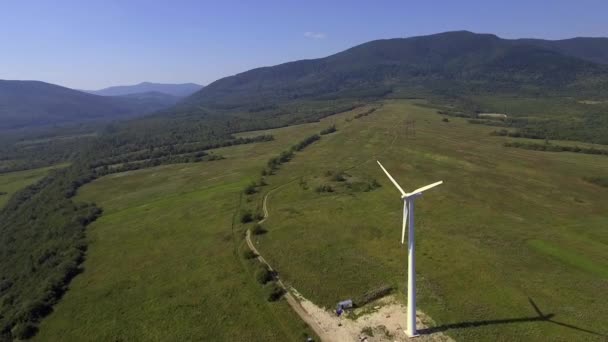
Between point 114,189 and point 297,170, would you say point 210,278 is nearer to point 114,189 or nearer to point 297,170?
point 297,170

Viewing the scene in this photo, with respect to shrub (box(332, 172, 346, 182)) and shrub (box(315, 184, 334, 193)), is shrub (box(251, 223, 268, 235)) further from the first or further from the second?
shrub (box(332, 172, 346, 182))

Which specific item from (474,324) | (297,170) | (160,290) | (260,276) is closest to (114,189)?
(297,170)

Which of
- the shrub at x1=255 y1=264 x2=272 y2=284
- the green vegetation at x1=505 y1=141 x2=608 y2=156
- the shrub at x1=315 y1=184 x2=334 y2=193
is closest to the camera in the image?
the shrub at x1=255 y1=264 x2=272 y2=284

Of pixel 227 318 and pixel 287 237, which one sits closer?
pixel 227 318

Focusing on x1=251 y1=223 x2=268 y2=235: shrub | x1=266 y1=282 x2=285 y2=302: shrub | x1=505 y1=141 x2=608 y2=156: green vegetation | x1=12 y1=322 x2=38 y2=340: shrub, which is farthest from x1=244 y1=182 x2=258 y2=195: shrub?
x1=505 y1=141 x2=608 y2=156: green vegetation

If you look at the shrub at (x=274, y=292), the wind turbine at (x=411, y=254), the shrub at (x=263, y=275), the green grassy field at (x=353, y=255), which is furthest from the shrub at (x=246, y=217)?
the wind turbine at (x=411, y=254)

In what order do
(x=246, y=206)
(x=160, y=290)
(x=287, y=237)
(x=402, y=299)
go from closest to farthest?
1. (x=402, y=299)
2. (x=160, y=290)
3. (x=287, y=237)
4. (x=246, y=206)
